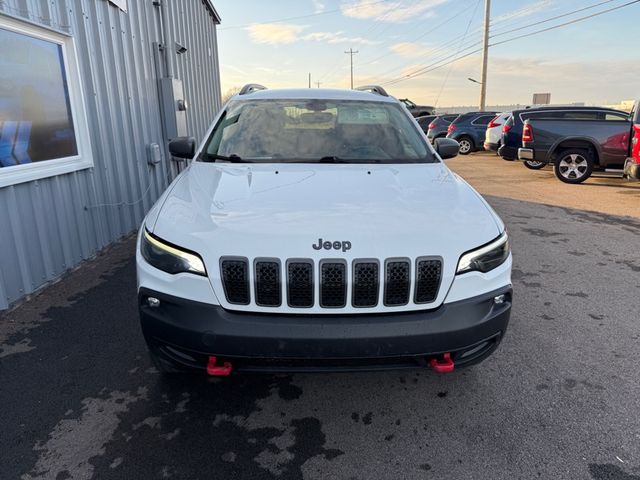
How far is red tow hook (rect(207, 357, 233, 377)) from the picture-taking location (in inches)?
85.4

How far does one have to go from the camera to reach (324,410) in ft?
8.47

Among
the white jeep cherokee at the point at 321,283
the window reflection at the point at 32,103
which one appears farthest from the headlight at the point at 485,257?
the window reflection at the point at 32,103

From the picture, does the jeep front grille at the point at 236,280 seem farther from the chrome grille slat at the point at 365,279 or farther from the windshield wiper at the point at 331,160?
the windshield wiper at the point at 331,160

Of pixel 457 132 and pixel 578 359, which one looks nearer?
pixel 578 359

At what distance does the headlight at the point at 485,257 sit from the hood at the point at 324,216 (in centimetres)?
4

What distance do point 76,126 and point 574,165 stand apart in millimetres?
10223

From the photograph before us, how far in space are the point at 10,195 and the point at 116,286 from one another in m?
1.16

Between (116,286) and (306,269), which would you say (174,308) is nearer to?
(306,269)

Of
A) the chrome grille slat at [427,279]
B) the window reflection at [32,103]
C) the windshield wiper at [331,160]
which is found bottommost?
the chrome grille slat at [427,279]

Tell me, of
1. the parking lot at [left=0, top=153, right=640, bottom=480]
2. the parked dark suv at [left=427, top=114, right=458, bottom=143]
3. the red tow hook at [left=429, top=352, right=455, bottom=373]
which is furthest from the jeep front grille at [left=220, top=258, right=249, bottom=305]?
the parked dark suv at [left=427, top=114, right=458, bottom=143]

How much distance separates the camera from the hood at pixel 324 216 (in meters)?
2.11

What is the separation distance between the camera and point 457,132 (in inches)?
711

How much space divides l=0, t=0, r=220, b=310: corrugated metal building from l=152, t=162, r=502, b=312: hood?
205cm

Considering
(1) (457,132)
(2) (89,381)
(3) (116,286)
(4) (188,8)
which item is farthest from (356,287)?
(1) (457,132)
